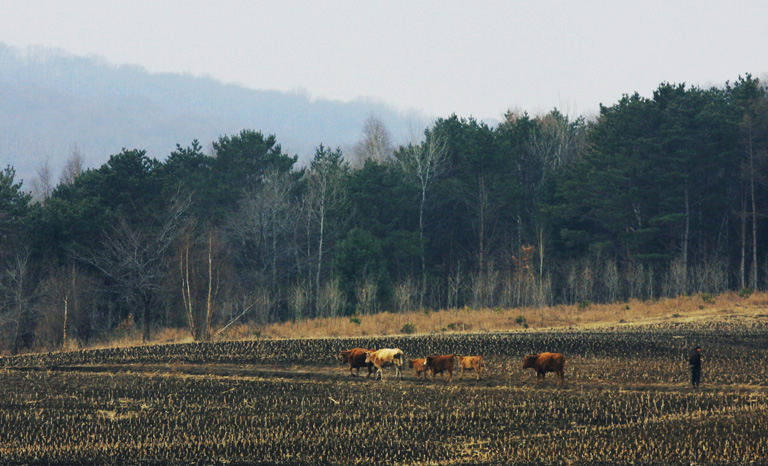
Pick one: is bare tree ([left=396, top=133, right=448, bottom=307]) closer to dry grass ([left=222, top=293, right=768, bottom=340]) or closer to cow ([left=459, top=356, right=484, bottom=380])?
dry grass ([left=222, top=293, right=768, bottom=340])

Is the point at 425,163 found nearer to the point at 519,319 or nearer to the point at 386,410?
the point at 519,319

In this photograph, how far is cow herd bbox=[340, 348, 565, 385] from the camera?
24484 mm

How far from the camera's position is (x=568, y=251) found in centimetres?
6500

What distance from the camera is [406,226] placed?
70.4m

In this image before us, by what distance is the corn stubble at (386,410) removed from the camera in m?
15.4

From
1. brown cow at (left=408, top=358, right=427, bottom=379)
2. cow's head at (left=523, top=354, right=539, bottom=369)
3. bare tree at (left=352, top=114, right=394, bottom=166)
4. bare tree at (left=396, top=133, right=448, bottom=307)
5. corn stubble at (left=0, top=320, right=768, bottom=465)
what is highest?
bare tree at (left=352, top=114, right=394, bottom=166)

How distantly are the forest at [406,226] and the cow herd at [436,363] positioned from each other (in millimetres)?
17487

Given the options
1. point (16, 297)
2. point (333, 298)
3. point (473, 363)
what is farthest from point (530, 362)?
point (16, 297)

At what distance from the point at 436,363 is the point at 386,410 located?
5.59 metres

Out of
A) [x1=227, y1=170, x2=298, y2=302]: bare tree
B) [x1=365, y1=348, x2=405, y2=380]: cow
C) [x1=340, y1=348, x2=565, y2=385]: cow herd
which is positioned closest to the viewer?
[x1=340, y1=348, x2=565, y2=385]: cow herd

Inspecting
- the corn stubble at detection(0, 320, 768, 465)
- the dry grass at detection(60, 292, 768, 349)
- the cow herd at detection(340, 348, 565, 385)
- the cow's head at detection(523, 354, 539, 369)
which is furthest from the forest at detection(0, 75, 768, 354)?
the cow's head at detection(523, 354, 539, 369)

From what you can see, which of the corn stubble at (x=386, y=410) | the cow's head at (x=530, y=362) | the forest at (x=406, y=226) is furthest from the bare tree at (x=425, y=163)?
the cow's head at (x=530, y=362)

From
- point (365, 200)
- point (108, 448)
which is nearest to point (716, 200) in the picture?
point (365, 200)

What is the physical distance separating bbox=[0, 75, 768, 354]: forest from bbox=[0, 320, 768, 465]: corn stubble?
15249mm
